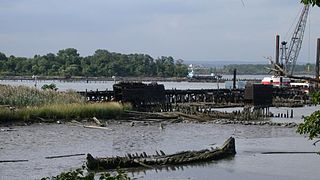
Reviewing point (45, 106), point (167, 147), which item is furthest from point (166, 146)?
point (45, 106)

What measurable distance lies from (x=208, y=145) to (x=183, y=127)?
1202cm

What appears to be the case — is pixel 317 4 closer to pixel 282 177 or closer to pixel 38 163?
pixel 282 177

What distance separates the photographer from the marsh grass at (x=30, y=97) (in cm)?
5066

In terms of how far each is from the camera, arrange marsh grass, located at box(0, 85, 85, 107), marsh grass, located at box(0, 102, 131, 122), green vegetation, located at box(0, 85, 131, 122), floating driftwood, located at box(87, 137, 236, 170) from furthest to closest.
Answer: marsh grass, located at box(0, 85, 85, 107)
green vegetation, located at box(0, 85, 131, 122)
marsh grass, located at box(0, 102, 131, 122)
floating driftwood, located at box(87, 137, 236, 170)

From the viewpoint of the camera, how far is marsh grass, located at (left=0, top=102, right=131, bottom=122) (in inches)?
1811

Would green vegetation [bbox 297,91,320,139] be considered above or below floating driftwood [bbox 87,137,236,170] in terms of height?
above

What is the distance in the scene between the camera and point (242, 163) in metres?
29.7

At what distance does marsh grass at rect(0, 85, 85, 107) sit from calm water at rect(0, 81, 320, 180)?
18.9ft

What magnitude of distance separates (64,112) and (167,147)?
15.5m

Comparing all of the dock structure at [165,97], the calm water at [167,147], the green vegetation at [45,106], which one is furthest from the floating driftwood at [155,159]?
the dock structure at [165,97]

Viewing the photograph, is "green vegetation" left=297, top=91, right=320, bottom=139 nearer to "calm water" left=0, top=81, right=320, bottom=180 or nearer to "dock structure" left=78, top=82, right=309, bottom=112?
"calm water" left=0, top=81, right=320, bottom=180

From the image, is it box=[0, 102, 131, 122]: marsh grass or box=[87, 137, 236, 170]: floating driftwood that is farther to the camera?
box=[0, 102, 131, 122]: marsh grass

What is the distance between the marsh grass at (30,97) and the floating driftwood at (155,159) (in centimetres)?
2416

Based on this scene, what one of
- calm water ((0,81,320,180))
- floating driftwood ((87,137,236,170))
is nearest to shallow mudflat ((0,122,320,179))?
calm water ((0,81,320,180))
